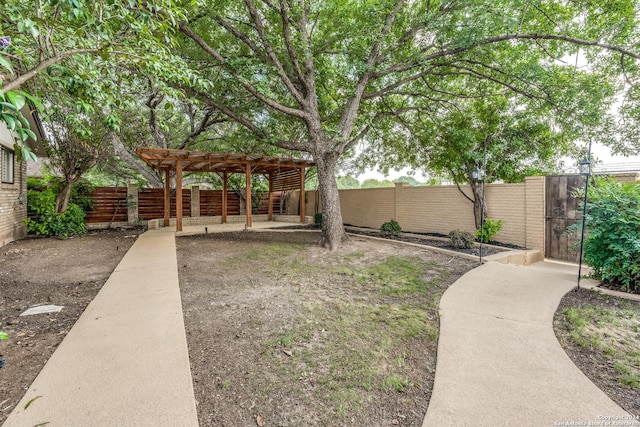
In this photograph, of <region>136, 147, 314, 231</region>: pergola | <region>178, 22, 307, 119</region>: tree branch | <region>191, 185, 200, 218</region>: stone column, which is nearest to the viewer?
<region>178, 22, 307, 119</region>: tree branch

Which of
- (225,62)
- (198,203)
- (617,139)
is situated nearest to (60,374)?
(225,62)

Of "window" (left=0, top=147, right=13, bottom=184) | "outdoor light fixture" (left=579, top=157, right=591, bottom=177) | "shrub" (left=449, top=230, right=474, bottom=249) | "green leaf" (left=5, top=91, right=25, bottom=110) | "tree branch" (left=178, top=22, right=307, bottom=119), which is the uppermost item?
"tree branch" (left=178, top=22, right=307, bottom=119)

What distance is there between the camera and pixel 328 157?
730cm

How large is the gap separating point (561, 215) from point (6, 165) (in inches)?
537

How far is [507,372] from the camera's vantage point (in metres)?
2.23

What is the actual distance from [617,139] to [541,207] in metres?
2.92

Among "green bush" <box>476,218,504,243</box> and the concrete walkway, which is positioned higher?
"green bush" <box>476,218,504,243</box>

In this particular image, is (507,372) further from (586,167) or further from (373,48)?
(373,48)

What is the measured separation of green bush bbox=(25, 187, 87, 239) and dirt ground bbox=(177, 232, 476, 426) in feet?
21.4

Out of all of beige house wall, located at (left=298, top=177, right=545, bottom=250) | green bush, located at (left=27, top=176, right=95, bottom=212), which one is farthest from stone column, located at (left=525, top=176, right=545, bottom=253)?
green bush, located at (left=27, top=176, right=95, bottom=212)

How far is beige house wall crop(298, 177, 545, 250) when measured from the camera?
6.80 meters

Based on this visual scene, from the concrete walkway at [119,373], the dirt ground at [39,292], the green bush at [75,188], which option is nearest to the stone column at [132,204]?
the green bush at [75,188]

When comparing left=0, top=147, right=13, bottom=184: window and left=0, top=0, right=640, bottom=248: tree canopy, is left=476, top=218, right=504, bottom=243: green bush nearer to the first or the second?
left=0, top=0, right=640, bottom=248: tree canopy

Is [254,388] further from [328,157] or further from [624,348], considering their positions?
[328,157]
